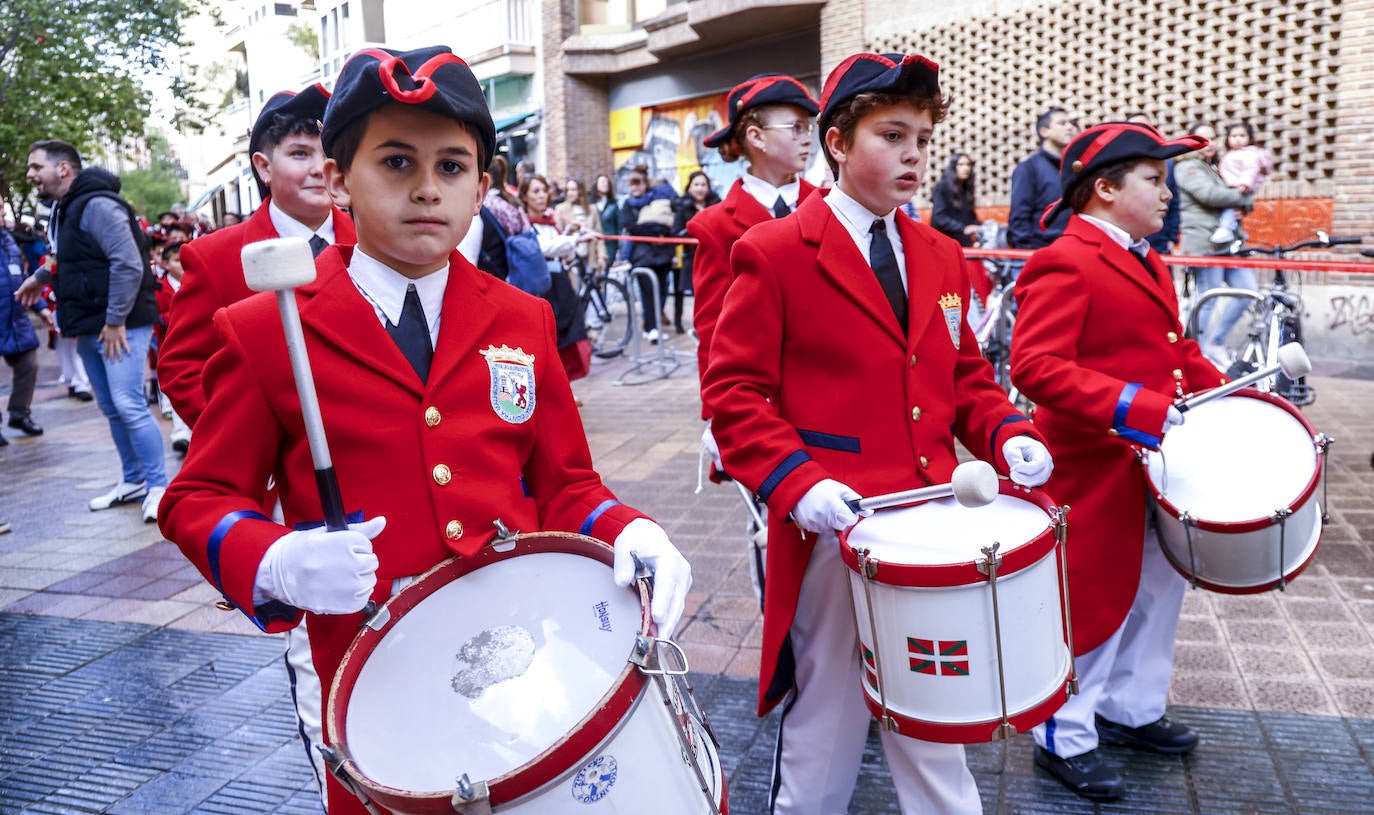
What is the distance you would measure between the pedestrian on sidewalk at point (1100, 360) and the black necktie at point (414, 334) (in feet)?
5.70

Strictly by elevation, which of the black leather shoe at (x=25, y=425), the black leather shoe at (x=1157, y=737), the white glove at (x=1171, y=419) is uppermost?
the white glove at (x=1171, y=419)

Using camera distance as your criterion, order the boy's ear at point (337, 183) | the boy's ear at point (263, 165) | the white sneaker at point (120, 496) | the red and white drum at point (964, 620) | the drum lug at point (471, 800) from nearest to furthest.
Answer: the drum lug at point (471, 800) < the boy's ear at point (337, 183) < the red and white drum at point (964, 620) < the boy's ear at point (263, 165) < the white sneaker at point (120, 496)

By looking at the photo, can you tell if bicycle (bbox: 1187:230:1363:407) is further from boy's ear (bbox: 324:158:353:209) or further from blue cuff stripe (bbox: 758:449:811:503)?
boy's ear (bbox: 324:158:353:209)

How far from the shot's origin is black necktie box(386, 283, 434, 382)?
1.83 meters

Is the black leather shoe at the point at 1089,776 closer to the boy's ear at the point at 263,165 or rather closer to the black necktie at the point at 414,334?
the black necktie at the point at 414,334

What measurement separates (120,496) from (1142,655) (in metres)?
6.30

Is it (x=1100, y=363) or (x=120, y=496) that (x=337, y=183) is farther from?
(x=120, y=496)

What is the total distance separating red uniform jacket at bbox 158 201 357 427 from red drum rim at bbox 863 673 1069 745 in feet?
6.98

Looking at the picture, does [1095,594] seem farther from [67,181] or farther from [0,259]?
[0,259]

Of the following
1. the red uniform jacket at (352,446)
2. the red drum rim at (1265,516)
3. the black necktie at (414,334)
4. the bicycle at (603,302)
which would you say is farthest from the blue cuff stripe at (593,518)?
the bicycle at (603,302)

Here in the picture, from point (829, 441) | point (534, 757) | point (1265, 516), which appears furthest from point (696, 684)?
point (534, 757)

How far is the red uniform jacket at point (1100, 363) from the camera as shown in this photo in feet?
9.61

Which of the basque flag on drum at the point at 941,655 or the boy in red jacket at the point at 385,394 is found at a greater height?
the boy in red jacket at the point at 385,394

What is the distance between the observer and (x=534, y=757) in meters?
1.29
